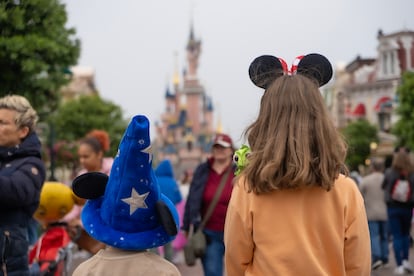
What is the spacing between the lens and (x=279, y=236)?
2951 mm

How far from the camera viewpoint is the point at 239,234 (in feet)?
9.84

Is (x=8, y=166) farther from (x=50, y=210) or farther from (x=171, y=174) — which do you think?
(x=171, y=174)

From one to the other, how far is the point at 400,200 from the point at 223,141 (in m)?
3.92

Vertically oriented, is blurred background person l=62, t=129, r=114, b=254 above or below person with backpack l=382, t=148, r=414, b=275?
above

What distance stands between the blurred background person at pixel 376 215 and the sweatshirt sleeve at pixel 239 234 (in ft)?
25.2

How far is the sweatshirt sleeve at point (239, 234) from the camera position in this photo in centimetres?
299

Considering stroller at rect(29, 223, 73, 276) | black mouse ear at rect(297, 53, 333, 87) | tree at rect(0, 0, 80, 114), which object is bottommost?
stroller at rect(29, 223, 73, 276)

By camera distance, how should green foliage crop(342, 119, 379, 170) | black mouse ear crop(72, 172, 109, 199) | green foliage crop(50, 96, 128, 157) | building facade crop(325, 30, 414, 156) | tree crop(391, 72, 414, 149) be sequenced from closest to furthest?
black mouse ear crop(72, 172, 109, 199)
tree crop(391, 72, 414, 149)
building facade crop(325, 30, 414, 156)
green foliage crop(50, 96, 128, 157)
green foliage crop(342, 119, 379, 170)

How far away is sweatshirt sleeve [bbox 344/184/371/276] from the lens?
117 inches

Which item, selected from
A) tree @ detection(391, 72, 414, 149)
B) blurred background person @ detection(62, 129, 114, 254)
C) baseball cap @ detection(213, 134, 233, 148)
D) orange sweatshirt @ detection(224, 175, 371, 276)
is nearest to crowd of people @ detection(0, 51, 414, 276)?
orange sweatshirt @ detection(224, 175, 371, 276)

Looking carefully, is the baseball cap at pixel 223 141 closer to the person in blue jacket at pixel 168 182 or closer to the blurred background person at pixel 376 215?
the person in blue jacket at pixel 168 182

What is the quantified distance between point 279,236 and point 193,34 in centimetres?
12623

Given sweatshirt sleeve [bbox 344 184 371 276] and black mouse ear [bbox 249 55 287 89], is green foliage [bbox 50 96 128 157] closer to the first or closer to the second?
black mouse ear [bbox 249 55 287 89]

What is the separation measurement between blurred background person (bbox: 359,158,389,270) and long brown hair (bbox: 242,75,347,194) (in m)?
7.71
